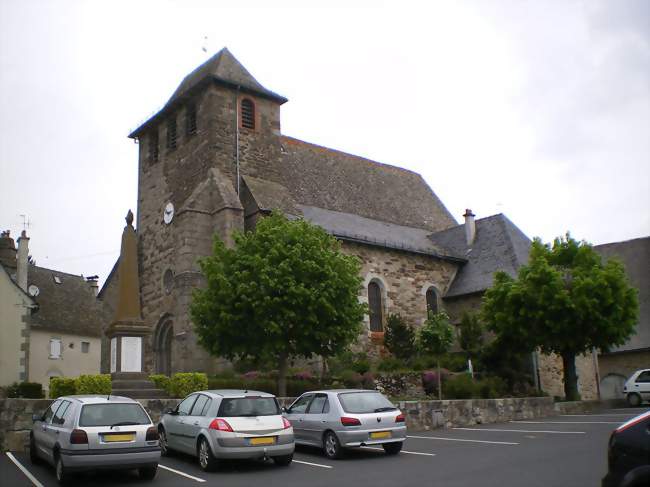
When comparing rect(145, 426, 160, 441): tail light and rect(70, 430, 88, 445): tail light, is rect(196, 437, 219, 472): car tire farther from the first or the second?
rect(70, 430, 88, 445): tail light

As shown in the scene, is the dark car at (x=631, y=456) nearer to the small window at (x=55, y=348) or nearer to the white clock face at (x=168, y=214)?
the white clock face at (x=168, y=214)

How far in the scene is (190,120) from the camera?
2961cm

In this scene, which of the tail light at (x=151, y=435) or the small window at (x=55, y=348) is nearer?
the tail light at (x=151, y=435)

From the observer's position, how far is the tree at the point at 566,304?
22.8 metres

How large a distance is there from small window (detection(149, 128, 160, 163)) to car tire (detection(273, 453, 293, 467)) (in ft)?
75.9

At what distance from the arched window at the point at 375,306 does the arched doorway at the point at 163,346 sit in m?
8.72

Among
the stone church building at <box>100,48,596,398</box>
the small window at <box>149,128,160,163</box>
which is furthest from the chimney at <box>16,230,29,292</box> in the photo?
the small window at <box>149,128,160,163</box>

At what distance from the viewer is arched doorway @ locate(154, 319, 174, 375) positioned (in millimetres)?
27219

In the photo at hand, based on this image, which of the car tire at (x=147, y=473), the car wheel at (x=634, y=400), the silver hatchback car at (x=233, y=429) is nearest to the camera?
the car tire at (x=147, y=473)

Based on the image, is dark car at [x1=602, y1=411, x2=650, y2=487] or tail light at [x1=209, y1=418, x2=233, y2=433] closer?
dark car at [x1=602, y1=411, x2=650, y2=487]

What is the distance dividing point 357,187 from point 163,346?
13478mm

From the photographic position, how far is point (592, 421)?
17.8 meters

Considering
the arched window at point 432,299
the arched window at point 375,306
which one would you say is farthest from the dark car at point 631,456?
the arched window at point 432,299

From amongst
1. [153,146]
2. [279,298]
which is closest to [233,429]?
[279,298]
